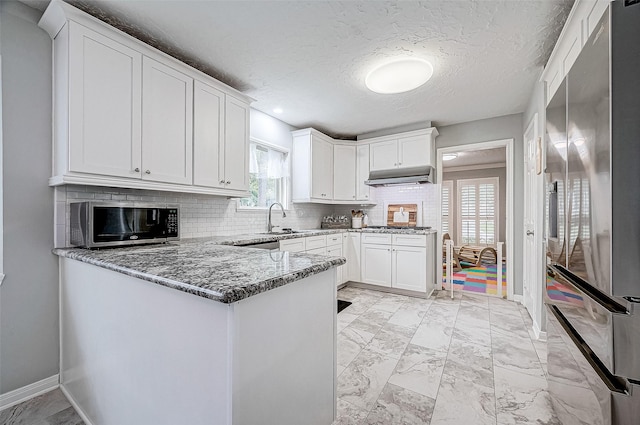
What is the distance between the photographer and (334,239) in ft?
12.9

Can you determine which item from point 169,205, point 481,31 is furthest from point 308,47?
point 169,205

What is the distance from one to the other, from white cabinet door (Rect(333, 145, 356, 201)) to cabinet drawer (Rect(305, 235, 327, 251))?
38.8 inches

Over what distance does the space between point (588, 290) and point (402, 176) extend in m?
3.10

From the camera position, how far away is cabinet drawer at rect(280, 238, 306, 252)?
3059 millimetres

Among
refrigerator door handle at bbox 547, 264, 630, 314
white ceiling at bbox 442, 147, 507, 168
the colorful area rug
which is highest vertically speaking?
white ceiling at bbox 442, 147, 507, 168

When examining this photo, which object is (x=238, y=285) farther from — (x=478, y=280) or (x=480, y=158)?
(x=480, y=158)

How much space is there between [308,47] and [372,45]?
Result: 510mm

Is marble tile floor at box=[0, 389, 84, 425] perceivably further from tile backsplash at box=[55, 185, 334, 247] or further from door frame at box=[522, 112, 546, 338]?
door frame at box=[522, 112, 546, 338]

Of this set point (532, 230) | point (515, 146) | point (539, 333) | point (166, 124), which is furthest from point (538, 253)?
point (166, 124)

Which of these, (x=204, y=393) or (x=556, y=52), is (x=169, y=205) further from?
(x=556, y=52)

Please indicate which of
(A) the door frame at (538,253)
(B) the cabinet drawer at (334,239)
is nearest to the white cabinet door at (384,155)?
(B) the cabinet drawer at (334,239)

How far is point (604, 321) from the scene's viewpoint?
89cm

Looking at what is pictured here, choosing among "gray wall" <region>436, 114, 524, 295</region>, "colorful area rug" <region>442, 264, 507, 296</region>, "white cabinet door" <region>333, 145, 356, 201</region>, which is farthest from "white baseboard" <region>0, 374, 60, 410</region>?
"gray wall" <region>436, 114, 524, 295</region>

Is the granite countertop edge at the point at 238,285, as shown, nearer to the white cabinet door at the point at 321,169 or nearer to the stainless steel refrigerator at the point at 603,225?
the stainless steel refrigerator at the point at 603,225
